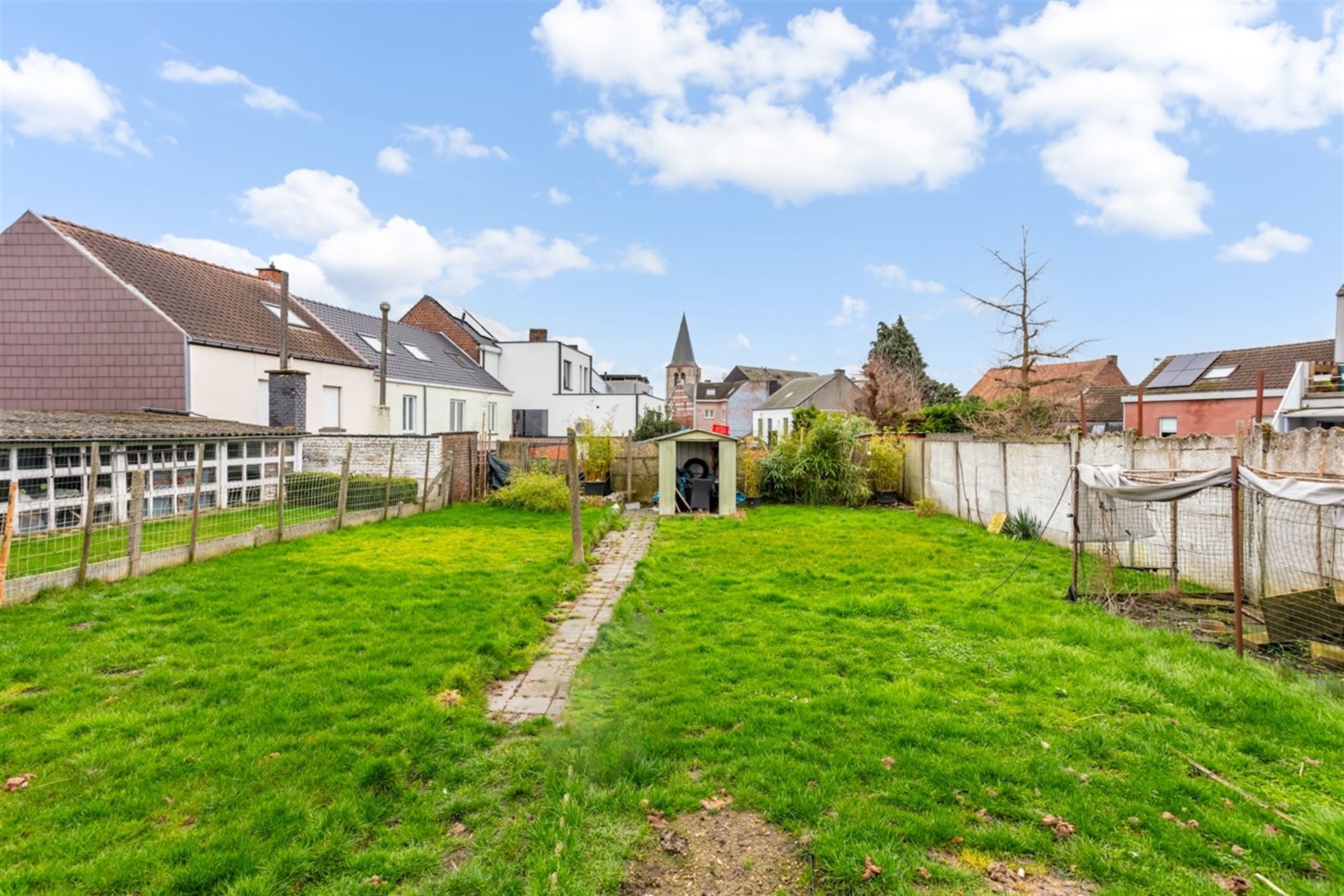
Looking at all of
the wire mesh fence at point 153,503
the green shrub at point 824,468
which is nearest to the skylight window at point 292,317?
the wire mesh fence at point 153,503

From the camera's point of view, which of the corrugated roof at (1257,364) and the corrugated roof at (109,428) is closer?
the corrugated roof at (109,428)

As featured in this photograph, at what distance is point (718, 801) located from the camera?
315 cm

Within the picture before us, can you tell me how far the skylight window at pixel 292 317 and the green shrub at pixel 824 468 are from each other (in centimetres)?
1474

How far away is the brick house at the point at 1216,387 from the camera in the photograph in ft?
69.1

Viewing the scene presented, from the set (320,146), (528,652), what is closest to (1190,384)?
(528,652)

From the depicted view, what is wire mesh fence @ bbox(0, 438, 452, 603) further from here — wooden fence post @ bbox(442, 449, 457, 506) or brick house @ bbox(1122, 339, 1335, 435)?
brick house @ bbox(1122, 339, 1335, 435)

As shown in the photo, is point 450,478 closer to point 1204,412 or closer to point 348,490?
point 348,490

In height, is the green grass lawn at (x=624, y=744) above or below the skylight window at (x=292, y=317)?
below

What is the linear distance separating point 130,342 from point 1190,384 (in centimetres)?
3257

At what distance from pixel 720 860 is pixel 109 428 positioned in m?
10.7

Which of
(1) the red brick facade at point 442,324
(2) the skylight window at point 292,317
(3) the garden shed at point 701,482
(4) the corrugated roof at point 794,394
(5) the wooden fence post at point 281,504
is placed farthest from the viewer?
(4) the corrugated roof at point 794,394

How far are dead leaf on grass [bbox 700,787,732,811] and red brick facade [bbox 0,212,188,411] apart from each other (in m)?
16.0

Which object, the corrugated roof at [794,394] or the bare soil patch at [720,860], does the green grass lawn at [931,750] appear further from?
the corrugated roof at [794,394]

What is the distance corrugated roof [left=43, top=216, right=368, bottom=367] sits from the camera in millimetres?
14711
